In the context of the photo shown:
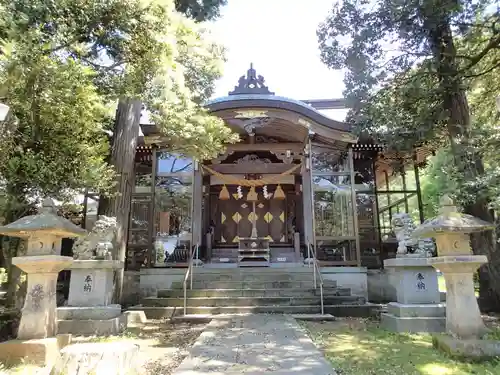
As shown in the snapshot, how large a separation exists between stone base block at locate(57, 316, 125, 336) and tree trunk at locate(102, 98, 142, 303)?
1.63 m

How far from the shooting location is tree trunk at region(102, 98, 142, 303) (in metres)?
8.17

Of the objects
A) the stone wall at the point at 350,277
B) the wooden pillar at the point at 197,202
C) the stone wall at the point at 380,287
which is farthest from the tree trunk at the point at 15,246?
the stone wall at the point at 380,287

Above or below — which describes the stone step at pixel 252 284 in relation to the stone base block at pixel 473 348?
above

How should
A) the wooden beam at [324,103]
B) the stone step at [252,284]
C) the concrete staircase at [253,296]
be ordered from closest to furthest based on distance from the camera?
the concrete staircase at [253,296]
the stone step at [252,284]
the wooden beam at [324,103]

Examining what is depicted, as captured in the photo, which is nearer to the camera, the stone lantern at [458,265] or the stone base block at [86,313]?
the stone lantern at [458,265]

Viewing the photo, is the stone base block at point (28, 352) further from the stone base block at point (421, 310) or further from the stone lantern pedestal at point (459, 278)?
the stone base block at point (421, 310)

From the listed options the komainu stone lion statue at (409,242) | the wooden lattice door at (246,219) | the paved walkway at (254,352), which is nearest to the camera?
the paved walkway at (254,352)

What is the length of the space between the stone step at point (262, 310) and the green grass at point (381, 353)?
2.81ft

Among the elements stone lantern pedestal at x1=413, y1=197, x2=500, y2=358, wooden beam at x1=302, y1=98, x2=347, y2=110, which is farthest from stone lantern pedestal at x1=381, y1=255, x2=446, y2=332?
wooden beam at x1=302, y1=98, x2=347, y2=110

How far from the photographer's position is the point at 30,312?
4680mm

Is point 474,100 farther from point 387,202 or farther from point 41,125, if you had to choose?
point 41,125

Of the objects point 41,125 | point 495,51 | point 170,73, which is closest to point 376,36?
point 495,51

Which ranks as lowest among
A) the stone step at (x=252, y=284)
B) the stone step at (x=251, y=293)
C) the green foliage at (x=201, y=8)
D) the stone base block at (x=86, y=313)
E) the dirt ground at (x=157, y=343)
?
the dirt ground at (x=157, y=343)

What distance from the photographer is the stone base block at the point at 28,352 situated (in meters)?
4.36
